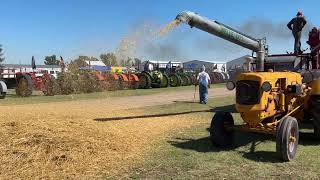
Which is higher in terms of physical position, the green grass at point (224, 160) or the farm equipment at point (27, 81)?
the farm equipment at point (27, 81)

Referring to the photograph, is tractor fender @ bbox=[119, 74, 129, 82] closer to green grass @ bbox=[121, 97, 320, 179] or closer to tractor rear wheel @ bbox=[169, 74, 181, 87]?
tractor rear wheel @ bbox=[169, 74, 181, 87]

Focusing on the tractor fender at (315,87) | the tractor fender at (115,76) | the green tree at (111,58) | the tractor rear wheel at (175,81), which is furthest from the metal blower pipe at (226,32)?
the tractor rear wheel at (175,81)

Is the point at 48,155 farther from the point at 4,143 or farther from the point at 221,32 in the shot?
the point at 221,32

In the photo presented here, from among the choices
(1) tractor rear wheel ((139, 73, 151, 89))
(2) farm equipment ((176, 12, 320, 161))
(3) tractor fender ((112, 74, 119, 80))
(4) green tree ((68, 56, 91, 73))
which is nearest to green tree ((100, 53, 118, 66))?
(4) green tree ((68, 56, 91, 73))

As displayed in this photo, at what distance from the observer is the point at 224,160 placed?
26.7 ft

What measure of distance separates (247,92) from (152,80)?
24792 mm

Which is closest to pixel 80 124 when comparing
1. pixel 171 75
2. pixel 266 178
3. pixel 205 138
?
pixel 205 138

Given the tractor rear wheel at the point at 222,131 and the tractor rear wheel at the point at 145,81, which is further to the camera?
the tractor rear wheel at the point at 145,81

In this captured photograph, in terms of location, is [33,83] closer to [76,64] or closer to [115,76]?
[76,64]

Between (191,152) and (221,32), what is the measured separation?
5.09 m

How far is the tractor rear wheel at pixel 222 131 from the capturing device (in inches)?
356

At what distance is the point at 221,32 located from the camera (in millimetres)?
12961

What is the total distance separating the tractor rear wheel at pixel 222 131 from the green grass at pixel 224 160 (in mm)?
152

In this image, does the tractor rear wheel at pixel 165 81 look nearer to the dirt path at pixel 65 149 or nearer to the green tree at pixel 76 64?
the green tree at pixel 76 64
